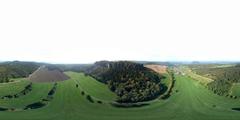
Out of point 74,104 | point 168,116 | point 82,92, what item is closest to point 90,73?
point 82,92

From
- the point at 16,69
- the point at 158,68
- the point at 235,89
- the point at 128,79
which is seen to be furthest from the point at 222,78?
the point at 16,69

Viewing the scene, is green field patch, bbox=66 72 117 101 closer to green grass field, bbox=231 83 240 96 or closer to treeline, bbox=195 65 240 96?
treeline, bbox=195 65 240 96

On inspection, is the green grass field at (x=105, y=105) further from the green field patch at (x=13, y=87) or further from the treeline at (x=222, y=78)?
the treeline at (x=222, y=78)

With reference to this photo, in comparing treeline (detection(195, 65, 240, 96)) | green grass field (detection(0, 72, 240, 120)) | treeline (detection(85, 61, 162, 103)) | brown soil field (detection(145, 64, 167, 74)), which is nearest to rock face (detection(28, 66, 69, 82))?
green grass field (detection(0, 72, 240, 120))

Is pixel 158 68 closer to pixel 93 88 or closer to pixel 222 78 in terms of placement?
pixel 222 78

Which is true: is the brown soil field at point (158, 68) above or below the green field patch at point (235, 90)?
above

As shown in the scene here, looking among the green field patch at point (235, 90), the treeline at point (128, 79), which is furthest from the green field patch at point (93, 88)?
the green field patch at point (235, 90)
